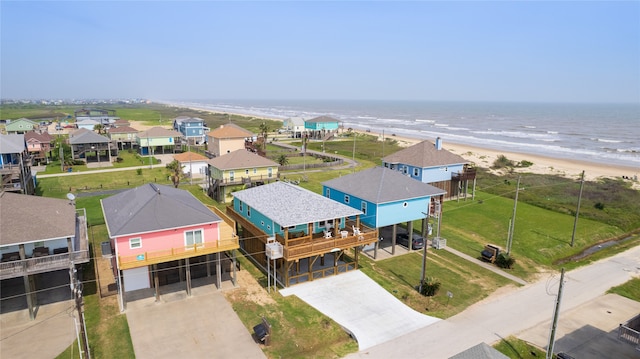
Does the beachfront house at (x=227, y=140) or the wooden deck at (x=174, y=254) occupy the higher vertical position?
the beachfront house at (x=227, y=140)

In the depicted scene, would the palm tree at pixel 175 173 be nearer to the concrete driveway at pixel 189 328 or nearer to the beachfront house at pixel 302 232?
the beachfront house at pixel 302 232

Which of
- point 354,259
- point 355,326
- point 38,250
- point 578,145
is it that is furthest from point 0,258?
point 578,145

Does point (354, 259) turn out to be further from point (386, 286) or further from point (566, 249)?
point (566, 249)

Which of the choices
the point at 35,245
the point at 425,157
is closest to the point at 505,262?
the point at 425,157

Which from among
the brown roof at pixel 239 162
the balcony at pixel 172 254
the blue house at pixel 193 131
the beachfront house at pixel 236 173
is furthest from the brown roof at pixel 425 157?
the blue house at pixel 193 131

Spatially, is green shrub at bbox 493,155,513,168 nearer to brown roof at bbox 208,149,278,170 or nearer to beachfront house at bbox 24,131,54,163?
brown roof at bbox 208,149,278,170

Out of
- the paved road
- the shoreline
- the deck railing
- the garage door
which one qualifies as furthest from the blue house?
the paved road
